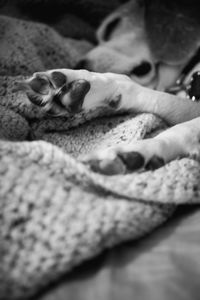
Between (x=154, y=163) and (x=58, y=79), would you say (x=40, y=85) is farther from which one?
(x=154, y=163)

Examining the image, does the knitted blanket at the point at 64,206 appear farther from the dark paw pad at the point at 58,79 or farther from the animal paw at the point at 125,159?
the dark paw pad at the point at 58,79

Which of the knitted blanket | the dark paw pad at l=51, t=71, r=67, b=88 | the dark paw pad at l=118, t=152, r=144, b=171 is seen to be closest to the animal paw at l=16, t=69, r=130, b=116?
the dark paw pad at l=51, t=71, r=67, b=88

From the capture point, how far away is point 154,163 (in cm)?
62

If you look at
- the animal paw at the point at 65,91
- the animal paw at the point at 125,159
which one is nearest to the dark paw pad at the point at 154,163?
the animal paw at the point at 125,159

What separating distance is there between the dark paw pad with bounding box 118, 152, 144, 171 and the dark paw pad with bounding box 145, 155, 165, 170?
2 cm

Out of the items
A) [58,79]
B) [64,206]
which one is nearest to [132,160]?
[64,206]

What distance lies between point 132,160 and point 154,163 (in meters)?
0.05

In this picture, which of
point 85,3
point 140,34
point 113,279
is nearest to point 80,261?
point 113,279

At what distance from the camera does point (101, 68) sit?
116cm

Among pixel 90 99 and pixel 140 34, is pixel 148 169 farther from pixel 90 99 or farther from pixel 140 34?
pixel 140 34

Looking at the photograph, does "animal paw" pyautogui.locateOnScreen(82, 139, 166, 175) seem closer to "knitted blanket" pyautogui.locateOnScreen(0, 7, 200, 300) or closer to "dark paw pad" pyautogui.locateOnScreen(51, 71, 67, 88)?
"knitted blanket" pyautogui.locateOnScreen(0, 7, 200, 300)

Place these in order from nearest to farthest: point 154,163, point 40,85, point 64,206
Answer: point 64,206, point 154,163, point 40,85

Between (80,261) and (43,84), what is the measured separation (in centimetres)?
41

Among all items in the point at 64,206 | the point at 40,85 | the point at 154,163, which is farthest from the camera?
→ the point at 40,85
